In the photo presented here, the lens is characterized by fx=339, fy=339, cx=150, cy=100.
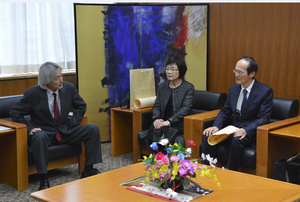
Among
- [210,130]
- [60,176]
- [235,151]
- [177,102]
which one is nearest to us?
[235,151]

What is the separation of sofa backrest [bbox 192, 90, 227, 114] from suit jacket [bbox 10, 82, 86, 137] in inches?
56.9

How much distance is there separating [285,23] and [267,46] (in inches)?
13.7

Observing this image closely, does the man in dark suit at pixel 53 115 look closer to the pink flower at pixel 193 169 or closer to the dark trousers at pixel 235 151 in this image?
the dark trousers at pixel 235 151

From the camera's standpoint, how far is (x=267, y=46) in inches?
169

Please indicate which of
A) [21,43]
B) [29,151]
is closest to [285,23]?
[29,151]

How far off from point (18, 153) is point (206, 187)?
1.91 metres

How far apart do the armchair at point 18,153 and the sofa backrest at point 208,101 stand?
1.47 meters

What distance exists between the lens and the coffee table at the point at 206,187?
74.4 inches

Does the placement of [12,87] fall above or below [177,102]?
above

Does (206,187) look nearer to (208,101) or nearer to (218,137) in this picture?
(218,137)

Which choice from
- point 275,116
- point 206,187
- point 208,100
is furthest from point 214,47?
point 206,187

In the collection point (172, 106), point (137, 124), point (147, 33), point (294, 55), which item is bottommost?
point (137, 124)

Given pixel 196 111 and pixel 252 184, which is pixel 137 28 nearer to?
pixel 196 111

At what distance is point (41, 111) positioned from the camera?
340cm
